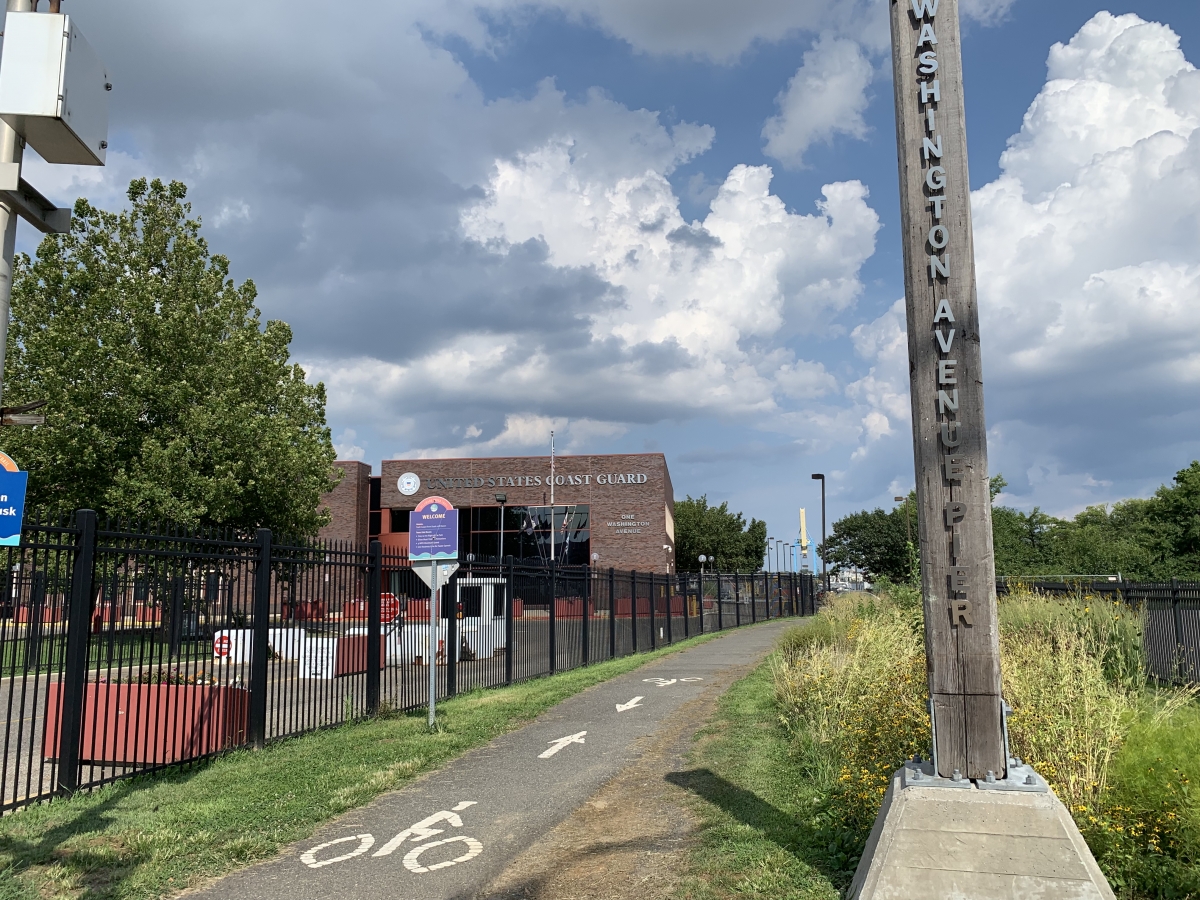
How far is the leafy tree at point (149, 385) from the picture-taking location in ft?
71.6

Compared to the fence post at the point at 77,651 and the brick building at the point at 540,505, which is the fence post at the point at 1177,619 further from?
the brick building at the point at 540,505

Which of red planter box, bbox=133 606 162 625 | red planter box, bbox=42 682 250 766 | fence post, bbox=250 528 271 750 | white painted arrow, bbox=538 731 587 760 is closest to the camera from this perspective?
red planter box, bbox=42 682 250 766

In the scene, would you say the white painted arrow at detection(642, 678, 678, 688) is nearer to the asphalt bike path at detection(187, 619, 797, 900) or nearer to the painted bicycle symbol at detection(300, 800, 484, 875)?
the asphalt bike path at detection(187, 619, 797, 900)

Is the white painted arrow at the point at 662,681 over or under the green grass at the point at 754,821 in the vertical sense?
under

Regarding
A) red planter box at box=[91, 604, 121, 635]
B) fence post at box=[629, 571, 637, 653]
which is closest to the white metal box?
red planter box at box=[91, 604, 121, 635]

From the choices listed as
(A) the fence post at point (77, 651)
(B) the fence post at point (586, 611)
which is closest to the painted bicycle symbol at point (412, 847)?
(A) the fence post at point (77, 651)

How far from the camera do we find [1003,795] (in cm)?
438

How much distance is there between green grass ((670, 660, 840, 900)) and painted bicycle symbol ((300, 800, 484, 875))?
4.89 ft

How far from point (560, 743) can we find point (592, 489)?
4408 cm

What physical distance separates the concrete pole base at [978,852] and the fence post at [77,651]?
19.4 feet

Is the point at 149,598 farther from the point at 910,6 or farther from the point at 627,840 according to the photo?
the point at 910,6

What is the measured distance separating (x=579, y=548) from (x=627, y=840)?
4787 centimetres

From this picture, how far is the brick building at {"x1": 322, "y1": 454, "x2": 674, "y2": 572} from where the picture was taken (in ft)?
174

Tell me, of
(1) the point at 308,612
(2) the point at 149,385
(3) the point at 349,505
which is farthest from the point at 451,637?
(3) the point at 349,505
